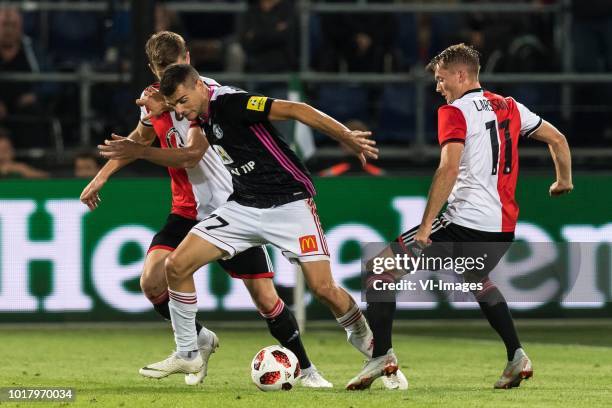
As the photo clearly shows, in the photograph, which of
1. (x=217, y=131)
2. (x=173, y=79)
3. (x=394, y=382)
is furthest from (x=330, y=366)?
(x=173, y=79)

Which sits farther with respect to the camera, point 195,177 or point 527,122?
point 195,177

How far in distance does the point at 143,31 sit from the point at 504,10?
4454 mm

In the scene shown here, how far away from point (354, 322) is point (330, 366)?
1798 millimetres

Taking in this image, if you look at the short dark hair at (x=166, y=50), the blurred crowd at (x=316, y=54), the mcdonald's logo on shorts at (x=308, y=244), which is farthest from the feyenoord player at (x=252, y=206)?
the blurred crowd at (x=316, y=54)

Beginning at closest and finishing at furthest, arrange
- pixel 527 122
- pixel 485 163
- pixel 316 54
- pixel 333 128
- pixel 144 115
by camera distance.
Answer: pixel 333 128, pixel 485 163, pixel 527 122, pixel 144 115, pixel 316 54

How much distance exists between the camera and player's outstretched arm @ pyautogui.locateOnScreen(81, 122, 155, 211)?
903 centimetres

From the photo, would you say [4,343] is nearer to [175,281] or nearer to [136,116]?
[136,116]

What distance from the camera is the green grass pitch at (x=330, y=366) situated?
7.89m

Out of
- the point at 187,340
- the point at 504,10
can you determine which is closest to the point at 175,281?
the point at 187,340

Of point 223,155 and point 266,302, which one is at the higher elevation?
point 223,155

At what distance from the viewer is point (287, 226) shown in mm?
8391

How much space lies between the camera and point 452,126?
8.23 metres

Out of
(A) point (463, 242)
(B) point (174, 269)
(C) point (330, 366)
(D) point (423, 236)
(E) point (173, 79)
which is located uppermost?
(E) point (173, 79)

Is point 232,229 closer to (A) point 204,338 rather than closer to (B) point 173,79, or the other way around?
(B) point 173,79
